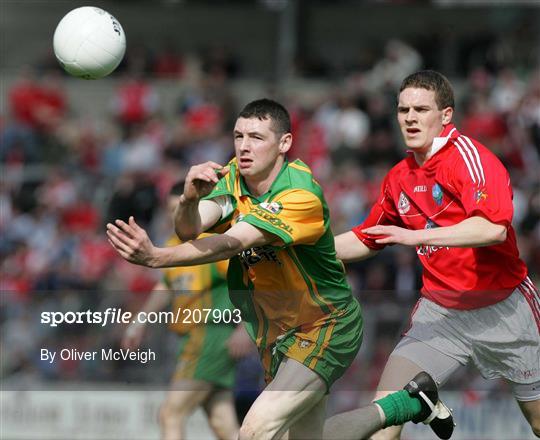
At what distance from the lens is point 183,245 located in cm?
614

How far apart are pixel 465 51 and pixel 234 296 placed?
10957 mm

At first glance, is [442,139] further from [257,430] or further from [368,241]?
[257,430]

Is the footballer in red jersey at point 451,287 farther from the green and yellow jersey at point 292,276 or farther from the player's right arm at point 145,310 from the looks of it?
the player's right arm at point 145,310

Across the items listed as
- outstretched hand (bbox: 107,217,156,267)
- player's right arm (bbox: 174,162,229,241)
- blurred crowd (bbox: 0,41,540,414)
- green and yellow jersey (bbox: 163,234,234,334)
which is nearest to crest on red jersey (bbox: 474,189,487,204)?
player's right arm (bbox: 174,162,229,241)

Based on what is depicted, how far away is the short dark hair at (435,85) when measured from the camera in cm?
684

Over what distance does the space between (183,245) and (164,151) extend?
31.3ft

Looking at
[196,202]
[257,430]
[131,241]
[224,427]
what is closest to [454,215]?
[196,202]

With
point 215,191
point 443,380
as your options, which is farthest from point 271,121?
point 443,380

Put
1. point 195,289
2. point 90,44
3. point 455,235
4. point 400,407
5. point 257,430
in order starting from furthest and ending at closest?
point 195,289
point 90,44
point 400,407
point 257,430
point 455,235

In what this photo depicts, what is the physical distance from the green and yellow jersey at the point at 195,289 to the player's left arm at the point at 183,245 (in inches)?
58.7

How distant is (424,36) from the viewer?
57.3 feet

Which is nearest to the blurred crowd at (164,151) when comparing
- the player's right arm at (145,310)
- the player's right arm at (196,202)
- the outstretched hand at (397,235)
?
the player's right arm at (145,310)

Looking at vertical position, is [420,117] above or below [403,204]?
above

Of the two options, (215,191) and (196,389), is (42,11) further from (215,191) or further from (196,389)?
(215,191)
